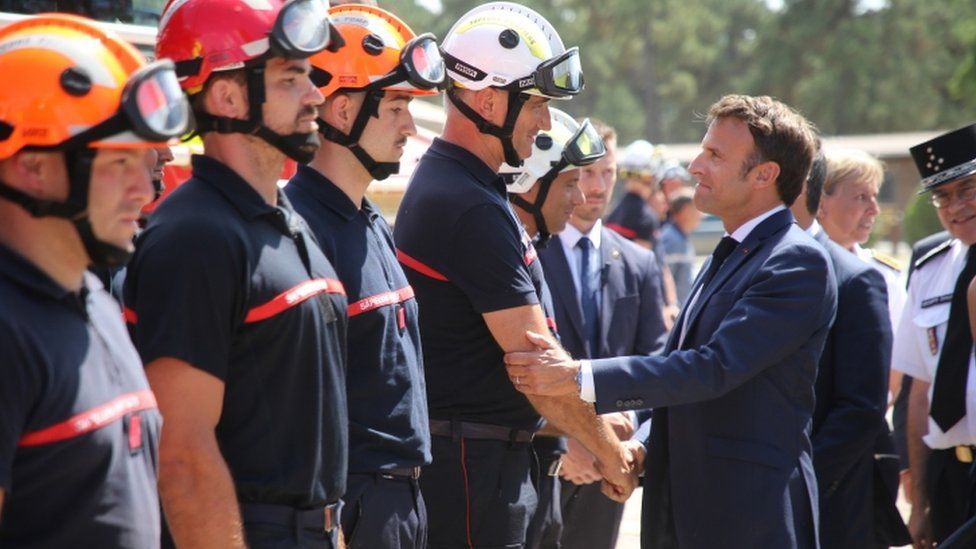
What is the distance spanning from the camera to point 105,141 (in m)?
2.65

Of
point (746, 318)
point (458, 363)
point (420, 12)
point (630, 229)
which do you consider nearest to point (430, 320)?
point (458, 363)

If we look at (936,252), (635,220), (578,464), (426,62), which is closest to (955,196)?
(936,252)

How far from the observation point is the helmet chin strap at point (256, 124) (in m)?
3.30

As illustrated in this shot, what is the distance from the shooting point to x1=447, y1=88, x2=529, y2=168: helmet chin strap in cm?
475

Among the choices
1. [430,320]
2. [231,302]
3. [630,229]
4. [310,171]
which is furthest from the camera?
[630,229]

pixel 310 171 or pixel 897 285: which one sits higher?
pixel 310 171

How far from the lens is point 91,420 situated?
101 inches

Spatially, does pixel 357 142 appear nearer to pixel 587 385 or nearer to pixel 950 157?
pixel 587 385

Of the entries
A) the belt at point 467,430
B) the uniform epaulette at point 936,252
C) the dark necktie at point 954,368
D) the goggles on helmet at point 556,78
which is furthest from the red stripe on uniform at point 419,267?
the uniform epaulette at point 936,252

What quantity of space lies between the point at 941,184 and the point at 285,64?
12.4 feet

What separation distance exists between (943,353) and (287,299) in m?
3.72

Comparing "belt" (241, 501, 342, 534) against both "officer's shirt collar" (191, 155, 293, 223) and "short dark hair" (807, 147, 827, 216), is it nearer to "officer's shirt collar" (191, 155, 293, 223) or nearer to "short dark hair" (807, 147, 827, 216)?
"officer's shirt collar" (191, 155, 293, 223)

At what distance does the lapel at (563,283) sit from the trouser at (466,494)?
1939mm

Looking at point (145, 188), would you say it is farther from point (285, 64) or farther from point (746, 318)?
point (746, 318)
